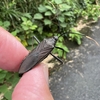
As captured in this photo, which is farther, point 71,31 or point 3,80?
point 71,31

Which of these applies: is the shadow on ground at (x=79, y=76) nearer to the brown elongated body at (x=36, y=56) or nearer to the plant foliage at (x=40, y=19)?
the plant foliage at (x=40, y=19)

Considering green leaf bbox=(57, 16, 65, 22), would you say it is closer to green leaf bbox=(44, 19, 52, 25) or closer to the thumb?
green leaf bbox=(44, 19, 52, 25)

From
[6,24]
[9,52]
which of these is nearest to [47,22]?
[6,24]

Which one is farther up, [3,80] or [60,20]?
[3,80]

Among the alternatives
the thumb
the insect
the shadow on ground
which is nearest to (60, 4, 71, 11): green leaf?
the shadow on ground

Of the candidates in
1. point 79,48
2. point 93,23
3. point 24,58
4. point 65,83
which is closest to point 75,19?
point 93,23

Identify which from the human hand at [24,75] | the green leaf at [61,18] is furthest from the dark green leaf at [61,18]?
the human hand at [24,75]

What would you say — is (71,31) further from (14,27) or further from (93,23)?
(14,27)
